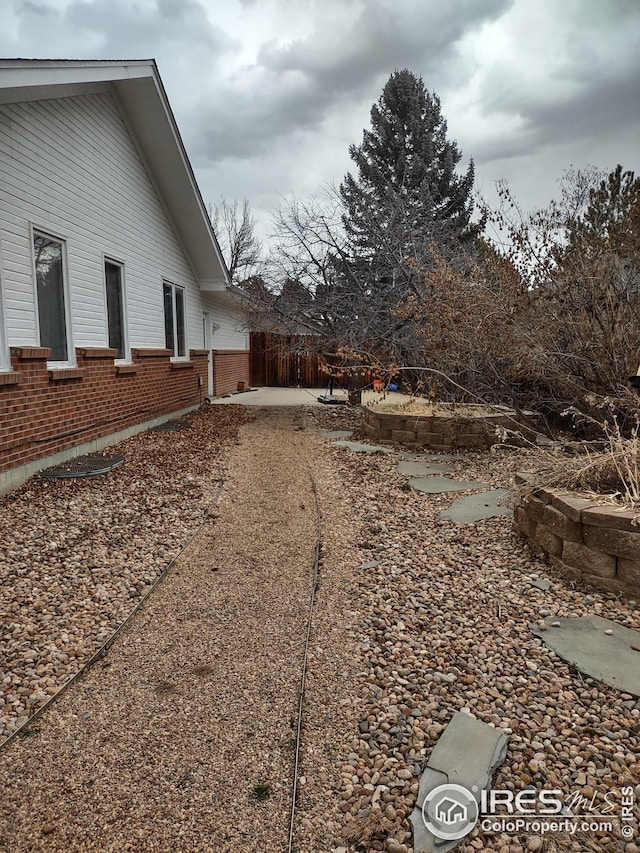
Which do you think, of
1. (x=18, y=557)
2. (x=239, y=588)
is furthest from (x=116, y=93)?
(x=239, y=588)

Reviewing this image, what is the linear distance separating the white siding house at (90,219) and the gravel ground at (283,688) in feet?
8.25

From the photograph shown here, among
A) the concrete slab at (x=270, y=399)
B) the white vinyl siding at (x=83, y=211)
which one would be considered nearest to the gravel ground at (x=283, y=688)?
the white vinyl siding at (x=83, y=211)

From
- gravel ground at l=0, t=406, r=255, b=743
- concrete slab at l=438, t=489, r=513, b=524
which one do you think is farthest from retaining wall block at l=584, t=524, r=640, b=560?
gravel ground at l=0, t=406, r=255, b=743

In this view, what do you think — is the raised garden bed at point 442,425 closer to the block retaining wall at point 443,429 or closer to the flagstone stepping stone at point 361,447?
the block retaining wall at point 443,429

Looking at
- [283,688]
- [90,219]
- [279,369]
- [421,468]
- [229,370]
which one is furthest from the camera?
[279,369]

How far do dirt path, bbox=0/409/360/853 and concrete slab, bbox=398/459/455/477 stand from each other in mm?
2838

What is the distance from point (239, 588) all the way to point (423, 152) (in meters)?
19.2

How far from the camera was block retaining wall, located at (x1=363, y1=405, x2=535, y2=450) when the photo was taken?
290 inches

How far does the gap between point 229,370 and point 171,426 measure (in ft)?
24.4

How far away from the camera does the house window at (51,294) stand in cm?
589

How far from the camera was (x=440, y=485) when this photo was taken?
5.75m

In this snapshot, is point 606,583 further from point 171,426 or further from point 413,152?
point 413,152

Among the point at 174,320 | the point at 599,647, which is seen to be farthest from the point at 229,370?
the point at 599,647

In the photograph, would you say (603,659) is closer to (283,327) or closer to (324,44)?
(283,327)
